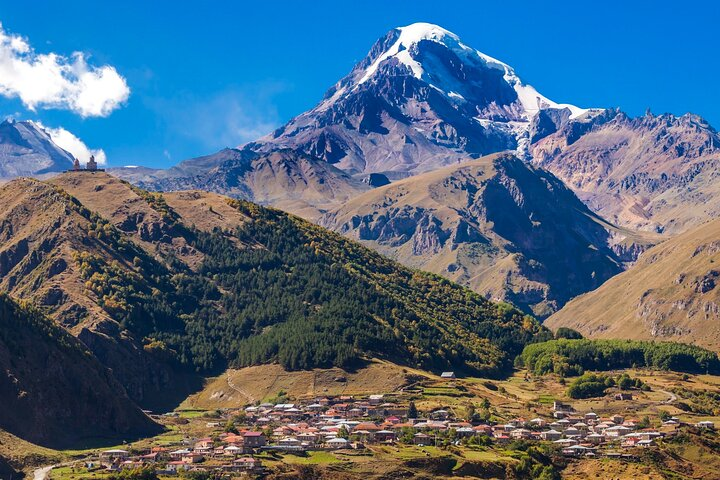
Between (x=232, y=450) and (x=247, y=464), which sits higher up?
(x=232, y=450)

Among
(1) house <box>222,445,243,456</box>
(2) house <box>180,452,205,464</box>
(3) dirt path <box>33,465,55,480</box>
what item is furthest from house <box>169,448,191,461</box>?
(3) dirt path <box>33,465,55,480</box>

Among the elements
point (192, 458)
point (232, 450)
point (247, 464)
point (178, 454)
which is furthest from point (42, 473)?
point (247, 464)

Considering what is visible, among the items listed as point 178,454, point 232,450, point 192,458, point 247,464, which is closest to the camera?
point 247,464

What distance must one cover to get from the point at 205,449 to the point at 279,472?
66.9 ft

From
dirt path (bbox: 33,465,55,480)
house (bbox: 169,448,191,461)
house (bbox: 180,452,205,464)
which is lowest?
dirt path (bbox: 33,465,55,480)

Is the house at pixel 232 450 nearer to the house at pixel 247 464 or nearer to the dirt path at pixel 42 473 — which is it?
the house at pixel 247 464

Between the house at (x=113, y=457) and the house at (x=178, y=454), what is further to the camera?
the house at (x=178, y=454)

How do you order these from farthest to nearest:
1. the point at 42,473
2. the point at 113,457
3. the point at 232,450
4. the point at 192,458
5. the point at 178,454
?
1. the point at 232,450
2. the point at 178,454
3. the point at 113,457
4. the point at 192,458
5. the point at 42,473

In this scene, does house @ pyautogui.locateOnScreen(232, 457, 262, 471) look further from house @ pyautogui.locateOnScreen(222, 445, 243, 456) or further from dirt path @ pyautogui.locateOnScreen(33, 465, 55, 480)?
dirt path @ pyautogui.locateOnScreen(33, 465, 55, 480)

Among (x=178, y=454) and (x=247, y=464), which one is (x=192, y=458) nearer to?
(x=178, y=454)

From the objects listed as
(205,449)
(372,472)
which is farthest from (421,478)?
(205,449)

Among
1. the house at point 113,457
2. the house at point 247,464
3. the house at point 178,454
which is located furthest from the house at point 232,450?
the house at point 113,457

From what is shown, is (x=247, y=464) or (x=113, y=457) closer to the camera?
(x=247, y=464)

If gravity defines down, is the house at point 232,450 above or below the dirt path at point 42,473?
above
